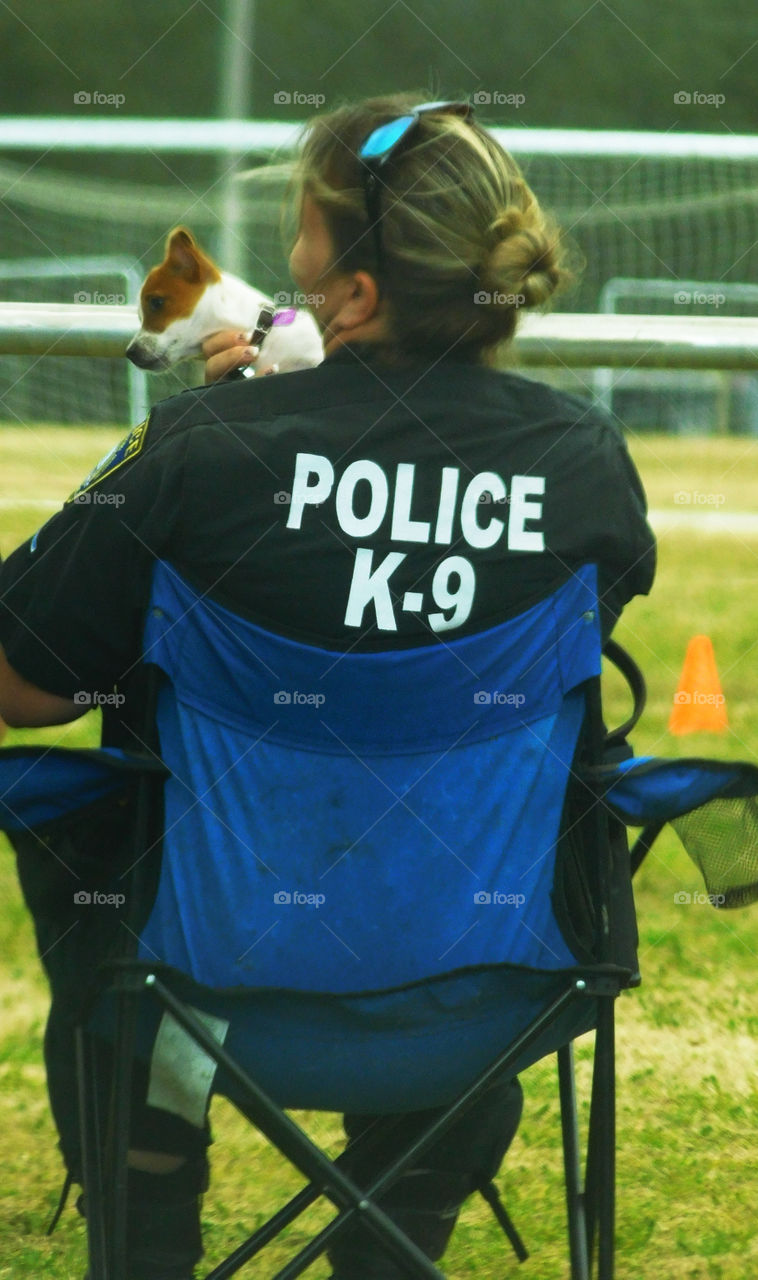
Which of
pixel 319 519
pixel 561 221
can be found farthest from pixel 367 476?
pixel 561 221

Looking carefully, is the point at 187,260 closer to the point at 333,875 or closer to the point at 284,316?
the point at 284,316

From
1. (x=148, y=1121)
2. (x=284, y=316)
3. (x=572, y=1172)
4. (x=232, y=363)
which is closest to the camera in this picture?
(x=148, y=1121)

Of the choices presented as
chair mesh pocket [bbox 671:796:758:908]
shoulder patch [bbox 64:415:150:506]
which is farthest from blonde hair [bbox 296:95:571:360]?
chair mesh pocket [bbox 671:796:758:908]

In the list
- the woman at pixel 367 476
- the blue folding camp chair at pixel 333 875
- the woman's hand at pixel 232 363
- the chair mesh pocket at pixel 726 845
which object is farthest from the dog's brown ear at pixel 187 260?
the chair mesh pocket at pixel 726 845

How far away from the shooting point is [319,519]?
1578 millimetres

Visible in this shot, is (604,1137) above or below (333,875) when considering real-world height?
below

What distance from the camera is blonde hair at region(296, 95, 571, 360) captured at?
5.36ft

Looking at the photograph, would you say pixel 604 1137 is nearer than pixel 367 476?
No

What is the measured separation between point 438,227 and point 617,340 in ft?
3.25

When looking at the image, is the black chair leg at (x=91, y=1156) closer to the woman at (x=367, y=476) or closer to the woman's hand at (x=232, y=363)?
the woman at (x=367, y=476)

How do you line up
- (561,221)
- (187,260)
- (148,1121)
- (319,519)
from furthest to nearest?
1. (561,221)
2. (187,260)
3. (148,1121)
4. (319,519)

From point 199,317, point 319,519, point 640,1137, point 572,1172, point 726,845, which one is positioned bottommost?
point 640,1137

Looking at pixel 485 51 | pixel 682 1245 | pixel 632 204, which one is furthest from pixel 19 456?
pixel 485 51

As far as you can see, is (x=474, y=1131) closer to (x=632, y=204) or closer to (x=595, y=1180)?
(x=595, y=1180)
